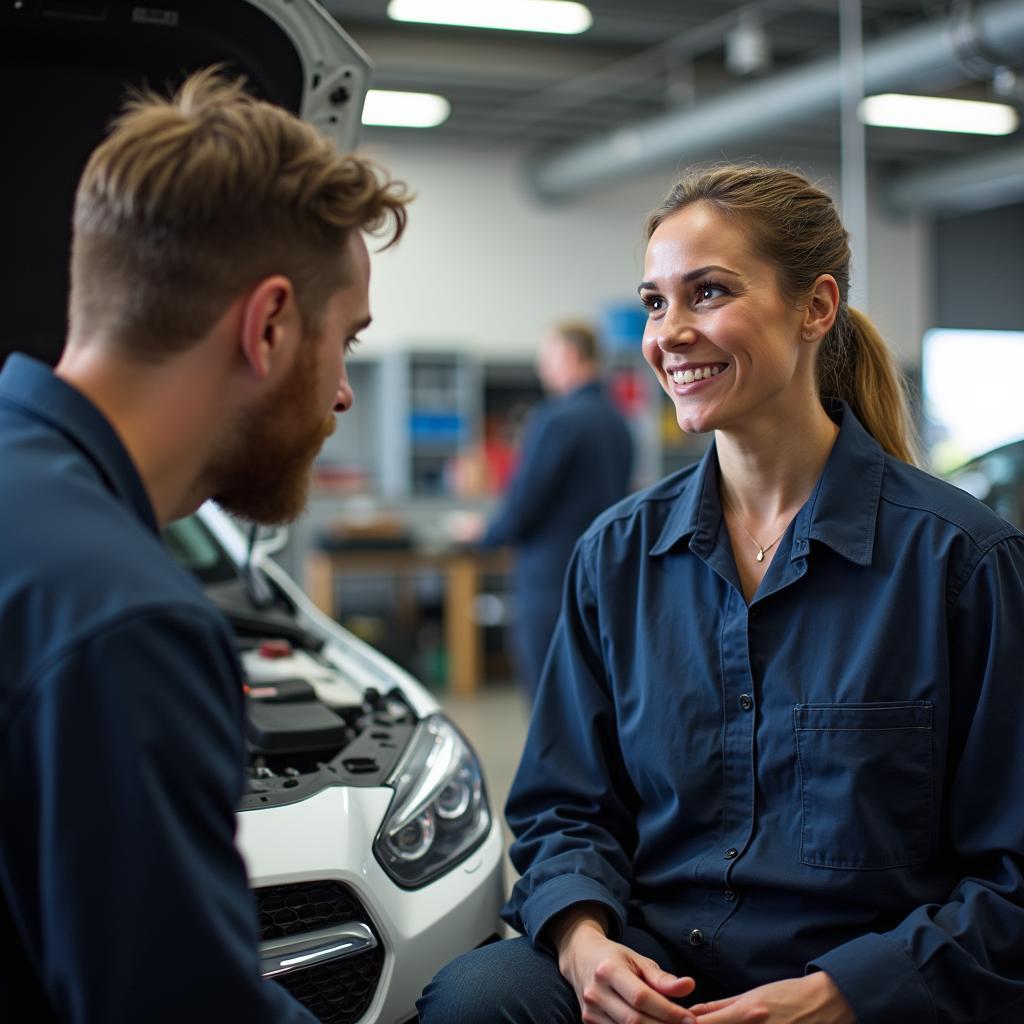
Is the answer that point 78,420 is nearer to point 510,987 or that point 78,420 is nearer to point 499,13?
point 510,987

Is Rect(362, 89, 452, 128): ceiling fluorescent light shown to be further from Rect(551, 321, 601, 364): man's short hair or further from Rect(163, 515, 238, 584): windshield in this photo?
Rect(163, 515, 238, 584): windshield

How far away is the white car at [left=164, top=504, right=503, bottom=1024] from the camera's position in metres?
1.46

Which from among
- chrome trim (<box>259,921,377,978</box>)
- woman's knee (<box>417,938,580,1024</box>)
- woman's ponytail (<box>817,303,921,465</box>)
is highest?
woman's ponytail (<box>817,303,921,465</box>)

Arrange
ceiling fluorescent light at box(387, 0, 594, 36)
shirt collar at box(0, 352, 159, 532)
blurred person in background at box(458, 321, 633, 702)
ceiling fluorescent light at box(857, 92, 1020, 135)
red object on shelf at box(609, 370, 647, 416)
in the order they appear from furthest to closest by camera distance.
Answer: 1. red object on shelf at box(609, 370, 647, 416)
2. ceiling fluorescent light at box(857, 92, 1020, 135)
3. ceiling fluorescent light at box(387, 0, 594, 36)
4. blurred person in background at box(458, 321, 633, 702)
5. shirt collar at box(0, 352, 159, 532)

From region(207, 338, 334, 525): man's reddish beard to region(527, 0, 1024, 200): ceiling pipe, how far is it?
17.2 feet

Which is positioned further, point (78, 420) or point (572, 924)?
point (572, 924)

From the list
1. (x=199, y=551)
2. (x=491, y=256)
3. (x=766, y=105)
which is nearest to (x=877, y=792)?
(x=199, y=551)

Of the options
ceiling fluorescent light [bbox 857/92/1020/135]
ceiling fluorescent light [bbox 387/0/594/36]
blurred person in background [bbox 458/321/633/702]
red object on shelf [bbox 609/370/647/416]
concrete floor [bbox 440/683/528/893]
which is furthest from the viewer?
red object on shelf [bbox 609/370/647/416]

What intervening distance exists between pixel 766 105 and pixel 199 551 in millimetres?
5185

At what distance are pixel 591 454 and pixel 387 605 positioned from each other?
3.80m

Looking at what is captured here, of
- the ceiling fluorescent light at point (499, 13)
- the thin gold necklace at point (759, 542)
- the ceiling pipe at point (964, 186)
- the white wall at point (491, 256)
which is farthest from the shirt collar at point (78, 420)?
the ceiling pipe at point (964, 186)

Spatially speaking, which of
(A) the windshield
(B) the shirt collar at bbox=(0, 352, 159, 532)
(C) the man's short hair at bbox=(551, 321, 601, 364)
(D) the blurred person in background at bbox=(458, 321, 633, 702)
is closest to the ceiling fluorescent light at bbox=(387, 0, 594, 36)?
(C) the man's short hair at bbox=(551, 321, 601, 364)

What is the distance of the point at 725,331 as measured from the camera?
1.52 m

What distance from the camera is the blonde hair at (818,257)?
5.07ft
